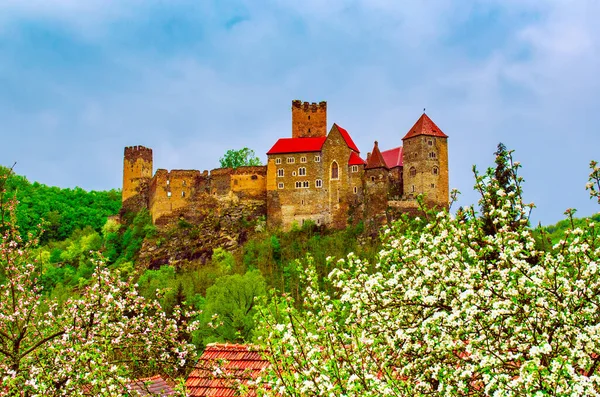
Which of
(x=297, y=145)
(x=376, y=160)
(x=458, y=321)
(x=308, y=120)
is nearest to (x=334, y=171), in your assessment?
(x=376, y=160)

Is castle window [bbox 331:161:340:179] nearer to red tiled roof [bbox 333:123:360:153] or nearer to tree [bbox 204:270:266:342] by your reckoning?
red tiled roof [bbox 333:123:360:153]

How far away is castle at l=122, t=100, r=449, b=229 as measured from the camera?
57531mm

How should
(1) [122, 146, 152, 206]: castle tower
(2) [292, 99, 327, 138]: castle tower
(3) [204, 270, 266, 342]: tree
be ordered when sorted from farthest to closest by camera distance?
(1) [122, 146, 152, 206]: castle tower → (2) [292, 99, 327, 138]: castle tower → (3) [204, 270, 266, 342]: tree

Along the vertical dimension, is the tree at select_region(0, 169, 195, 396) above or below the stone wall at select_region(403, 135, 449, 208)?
below

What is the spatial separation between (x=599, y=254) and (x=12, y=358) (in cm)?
795

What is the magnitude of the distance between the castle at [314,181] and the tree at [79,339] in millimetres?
40742

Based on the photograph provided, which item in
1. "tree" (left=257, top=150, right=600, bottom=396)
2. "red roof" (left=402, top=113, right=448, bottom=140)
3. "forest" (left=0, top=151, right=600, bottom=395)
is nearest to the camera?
"tree" (left=257, top=150, right=600, bottom=396)

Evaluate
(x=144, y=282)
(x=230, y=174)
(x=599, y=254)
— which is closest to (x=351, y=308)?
(x=599, y=254)

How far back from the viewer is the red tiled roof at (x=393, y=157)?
5931 centimetres

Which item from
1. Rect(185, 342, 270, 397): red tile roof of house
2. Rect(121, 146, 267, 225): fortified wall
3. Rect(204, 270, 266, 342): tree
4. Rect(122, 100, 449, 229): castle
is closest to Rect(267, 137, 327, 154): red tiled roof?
Rect(122, 100, 449, 229): castle

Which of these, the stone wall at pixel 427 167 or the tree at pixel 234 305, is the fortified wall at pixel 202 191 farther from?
the tree at pixel 234 305

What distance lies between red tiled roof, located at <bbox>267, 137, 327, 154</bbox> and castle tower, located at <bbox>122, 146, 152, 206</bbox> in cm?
1380

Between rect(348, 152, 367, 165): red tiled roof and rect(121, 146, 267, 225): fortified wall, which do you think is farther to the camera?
rect(121, 146, 267, 225): fortified wall

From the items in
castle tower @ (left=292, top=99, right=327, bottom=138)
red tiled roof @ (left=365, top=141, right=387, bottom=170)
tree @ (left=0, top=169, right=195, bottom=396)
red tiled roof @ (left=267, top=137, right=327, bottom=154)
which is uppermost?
castle tower @ (left=292, top=99, right=327, bottom=138)
